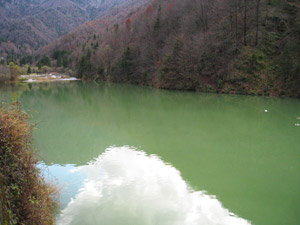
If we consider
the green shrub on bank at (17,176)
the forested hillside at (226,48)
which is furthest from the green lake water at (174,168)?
the forested hillside at (226,48)

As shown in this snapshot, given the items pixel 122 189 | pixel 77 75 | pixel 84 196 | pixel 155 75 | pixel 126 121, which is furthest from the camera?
pixel 77 75

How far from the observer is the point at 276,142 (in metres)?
11.9

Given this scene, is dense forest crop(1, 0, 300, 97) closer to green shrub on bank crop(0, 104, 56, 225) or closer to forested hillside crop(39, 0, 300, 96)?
forested hillside crop(39, 0, 300, 96)

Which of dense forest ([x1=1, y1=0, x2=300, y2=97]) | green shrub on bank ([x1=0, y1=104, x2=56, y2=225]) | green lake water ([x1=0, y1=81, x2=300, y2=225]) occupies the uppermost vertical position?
dense forest ([x1=1, y1=0, x2=300, y2=97])

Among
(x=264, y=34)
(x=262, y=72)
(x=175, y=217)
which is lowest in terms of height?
(x=175, y=217)

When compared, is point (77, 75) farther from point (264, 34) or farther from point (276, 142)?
point (276, 142)

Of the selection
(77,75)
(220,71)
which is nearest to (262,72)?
(220,71)

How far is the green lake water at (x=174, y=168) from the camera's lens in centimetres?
639

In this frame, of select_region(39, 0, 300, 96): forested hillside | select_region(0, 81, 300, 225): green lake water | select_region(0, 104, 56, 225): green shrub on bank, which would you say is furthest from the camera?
select_region(39, 0, 300, 96): forested hillside

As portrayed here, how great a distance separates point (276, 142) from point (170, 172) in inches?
245

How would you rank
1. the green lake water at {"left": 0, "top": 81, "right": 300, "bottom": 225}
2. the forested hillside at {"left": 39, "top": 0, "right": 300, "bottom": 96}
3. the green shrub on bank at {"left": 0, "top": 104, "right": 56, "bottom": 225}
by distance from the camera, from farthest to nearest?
1. the forested hillside at {"left": 39, "top": 0, "right": 300, "bottom": 96}
2. the green lake water at {"left": 0, "top": 81, "right": 300, "bottom": 225}
3. the green shrub on bank at {"left": 0, "top": 104, "right": 56, "bottom": 225}

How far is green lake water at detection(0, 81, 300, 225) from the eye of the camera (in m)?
6.39

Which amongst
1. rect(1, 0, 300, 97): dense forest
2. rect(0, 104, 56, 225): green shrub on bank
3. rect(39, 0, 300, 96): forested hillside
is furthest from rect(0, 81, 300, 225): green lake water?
rect(39, 0, 300, 96): forested hillside

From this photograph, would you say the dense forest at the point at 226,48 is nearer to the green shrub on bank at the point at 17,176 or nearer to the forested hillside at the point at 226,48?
the forested hillside at the point at 226,48
